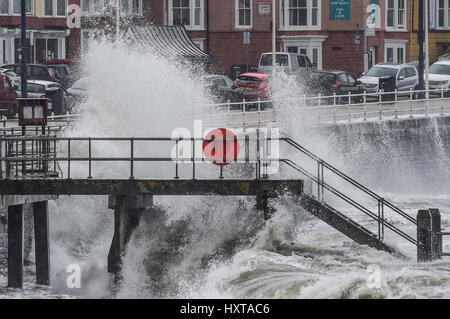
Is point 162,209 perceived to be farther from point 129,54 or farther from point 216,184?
point 129,54

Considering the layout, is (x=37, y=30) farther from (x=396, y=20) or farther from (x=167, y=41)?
(x=396, y=20)

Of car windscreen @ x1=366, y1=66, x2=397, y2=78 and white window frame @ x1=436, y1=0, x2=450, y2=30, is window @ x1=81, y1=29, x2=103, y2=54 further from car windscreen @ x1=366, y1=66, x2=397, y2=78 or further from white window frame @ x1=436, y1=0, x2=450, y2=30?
white window frame @ x1=436, y1=0, x2=450, y2=30

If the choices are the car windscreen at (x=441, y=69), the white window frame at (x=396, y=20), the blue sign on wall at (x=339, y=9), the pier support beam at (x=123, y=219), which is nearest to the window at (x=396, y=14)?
the white window frame at (x=396, y=20)

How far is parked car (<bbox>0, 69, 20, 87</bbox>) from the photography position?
42.2m

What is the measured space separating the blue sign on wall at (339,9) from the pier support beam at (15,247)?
3806 centimetres

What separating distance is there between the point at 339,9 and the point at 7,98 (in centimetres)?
2452

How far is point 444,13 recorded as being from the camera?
227 feet

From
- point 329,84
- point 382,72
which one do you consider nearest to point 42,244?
point 329,84

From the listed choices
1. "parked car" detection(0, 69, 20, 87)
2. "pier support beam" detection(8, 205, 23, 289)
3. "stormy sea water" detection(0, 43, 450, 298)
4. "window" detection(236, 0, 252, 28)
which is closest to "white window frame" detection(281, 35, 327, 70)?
"window" detection(236, 0, 252, 28)

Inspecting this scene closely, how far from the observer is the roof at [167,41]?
170 ft

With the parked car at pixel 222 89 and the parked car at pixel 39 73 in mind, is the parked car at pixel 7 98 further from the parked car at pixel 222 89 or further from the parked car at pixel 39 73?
the parked car at pixel 222 89

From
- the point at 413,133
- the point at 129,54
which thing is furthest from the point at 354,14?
the point at 129,54

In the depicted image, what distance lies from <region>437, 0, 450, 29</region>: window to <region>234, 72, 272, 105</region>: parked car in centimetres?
2435

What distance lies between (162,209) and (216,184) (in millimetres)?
3199
